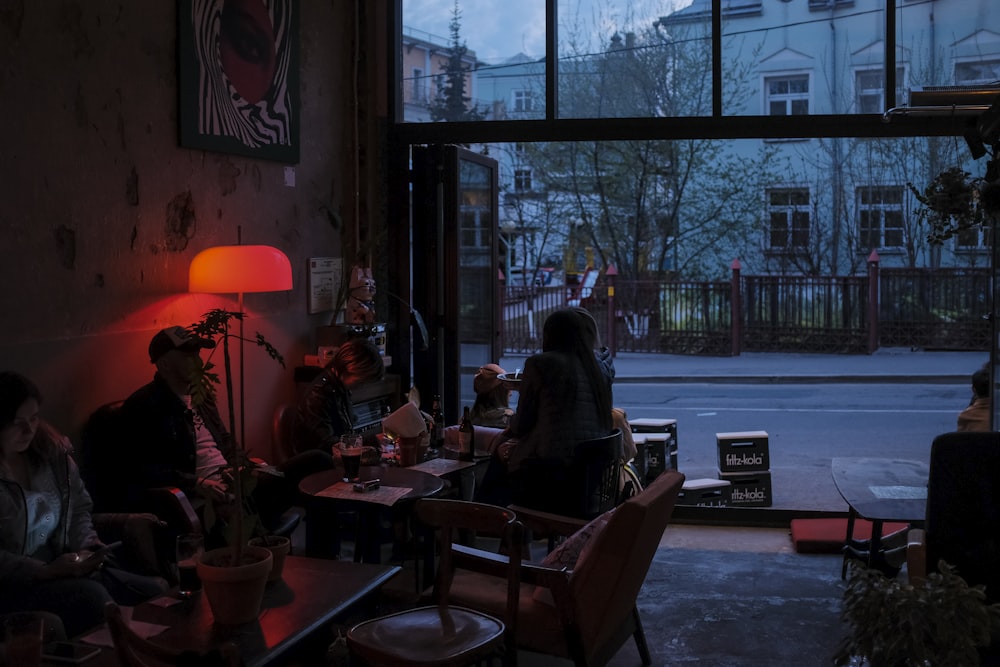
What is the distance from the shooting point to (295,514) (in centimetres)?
478

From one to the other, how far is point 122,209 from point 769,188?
12293mm

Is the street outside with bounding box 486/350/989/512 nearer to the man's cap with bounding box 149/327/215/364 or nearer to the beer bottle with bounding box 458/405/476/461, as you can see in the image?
the beer bottle with bounding box 458/405/476/461

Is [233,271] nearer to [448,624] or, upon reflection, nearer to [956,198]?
[448,624]

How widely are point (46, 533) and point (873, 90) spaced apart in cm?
502

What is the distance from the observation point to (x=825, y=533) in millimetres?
5664

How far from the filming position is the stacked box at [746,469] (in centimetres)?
646

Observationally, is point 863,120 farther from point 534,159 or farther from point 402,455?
point 534,159

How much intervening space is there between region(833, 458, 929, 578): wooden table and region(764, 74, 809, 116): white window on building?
7.04 ft

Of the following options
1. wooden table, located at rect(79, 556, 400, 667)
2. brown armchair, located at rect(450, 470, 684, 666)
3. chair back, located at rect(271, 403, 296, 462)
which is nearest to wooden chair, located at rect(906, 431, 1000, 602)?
brown armchair, located at rect(450, 470, 684, 666)

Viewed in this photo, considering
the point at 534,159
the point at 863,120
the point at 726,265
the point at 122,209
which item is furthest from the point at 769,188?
the point at 122,209

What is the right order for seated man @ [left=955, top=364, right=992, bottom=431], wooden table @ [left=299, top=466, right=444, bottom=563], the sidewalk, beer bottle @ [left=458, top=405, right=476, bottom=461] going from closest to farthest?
wooden table @ [left=299, top=466, right=444, bottom=563]
beer bottle @ [left=458, top=405, right=476, bottom=461]
seated man @ [left=955, top=364, right=992, bottom=431]
the sidewalk

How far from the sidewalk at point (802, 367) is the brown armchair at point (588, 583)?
981 centimetres

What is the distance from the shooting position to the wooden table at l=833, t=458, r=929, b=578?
416 cm

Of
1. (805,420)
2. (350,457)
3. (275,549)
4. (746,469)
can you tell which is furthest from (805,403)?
(275,549)
